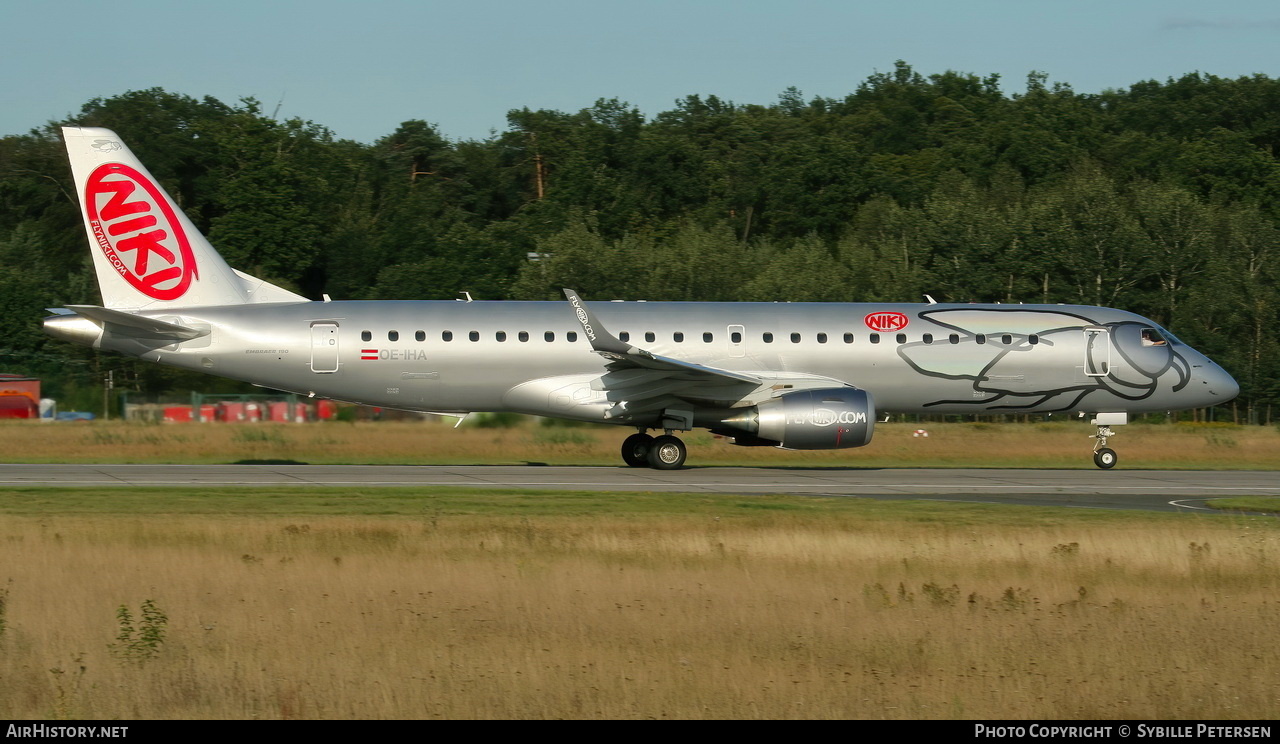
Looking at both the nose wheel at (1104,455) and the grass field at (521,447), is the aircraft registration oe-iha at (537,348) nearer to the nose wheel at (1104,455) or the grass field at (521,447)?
the nose wheel at (1104,455)

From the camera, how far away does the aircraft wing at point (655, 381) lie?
2622 cm

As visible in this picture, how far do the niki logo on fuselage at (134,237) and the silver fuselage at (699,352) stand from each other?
2.52 ft

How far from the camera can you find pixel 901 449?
35.8 meters

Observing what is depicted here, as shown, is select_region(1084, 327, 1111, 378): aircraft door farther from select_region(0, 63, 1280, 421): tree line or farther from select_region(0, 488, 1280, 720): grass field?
select_region(0, 63, 1280, 421): tree line

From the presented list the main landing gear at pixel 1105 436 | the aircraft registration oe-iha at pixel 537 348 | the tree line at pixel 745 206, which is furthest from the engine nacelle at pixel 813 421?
the tree line at pixel 745 206

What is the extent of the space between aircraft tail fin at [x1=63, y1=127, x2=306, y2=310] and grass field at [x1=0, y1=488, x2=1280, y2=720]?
8.68m

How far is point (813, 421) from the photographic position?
26.1 meters

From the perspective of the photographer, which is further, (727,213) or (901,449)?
(727,213)

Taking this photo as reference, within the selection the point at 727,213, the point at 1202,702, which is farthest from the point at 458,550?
the point at 727,213

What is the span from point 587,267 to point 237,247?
2209 centimetres

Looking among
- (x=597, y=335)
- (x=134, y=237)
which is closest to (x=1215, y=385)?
(x=597, y=335)

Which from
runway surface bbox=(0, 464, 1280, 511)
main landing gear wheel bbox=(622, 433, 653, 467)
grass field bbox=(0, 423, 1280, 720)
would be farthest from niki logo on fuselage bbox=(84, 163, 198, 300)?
main landing gear wheel bbox=(622, 433, 653, 467)

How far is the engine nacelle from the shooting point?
26.1 metres
